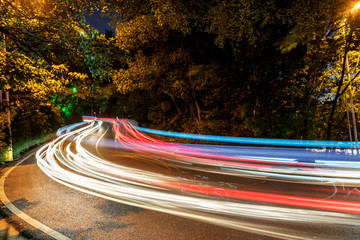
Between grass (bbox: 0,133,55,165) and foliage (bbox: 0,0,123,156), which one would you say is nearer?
foliage (bbox: 0,0,123,156)

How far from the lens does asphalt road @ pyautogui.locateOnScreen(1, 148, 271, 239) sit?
4214 millimetres

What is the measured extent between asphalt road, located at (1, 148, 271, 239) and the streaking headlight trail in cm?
35

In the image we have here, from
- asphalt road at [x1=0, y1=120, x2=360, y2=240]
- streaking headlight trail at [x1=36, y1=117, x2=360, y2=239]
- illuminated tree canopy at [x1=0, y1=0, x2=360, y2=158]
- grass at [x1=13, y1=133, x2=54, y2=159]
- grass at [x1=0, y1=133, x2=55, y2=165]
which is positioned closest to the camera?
asphalt road at [x1=0, y1=120, x2=360, y2=240]

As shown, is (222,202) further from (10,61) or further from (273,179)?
(10,61)

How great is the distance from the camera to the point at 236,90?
52.5 ft

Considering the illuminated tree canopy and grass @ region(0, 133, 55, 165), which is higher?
the illuminated tree canopy

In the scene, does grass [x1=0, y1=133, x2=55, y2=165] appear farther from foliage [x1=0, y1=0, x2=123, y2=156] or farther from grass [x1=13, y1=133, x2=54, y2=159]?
foliage [x1=0, y1=0, x2=123, y2=156]

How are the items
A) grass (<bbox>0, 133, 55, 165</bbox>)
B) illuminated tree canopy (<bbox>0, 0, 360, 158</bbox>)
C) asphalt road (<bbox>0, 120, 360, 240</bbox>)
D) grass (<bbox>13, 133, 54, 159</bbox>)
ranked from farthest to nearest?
grass (<bbox>13, 133, 54, 159</bbox>)
grass (<bbox>0, 133, 55, 165</bbox>)
illuminated tree canopy (<bbox>0, 0, 360, 158</bbox>)
asphalt road (<bbox>0, 120, 360, 240</bbox>)

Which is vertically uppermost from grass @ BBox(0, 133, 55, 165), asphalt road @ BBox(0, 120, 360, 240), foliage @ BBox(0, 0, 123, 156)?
foliage @ BBox(0, 0, 123, 156)

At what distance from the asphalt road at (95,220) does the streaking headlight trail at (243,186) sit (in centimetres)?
35

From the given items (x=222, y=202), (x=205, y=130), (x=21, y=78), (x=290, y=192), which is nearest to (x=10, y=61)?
→ (x=21, y=78)

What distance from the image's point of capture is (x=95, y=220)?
4844mm

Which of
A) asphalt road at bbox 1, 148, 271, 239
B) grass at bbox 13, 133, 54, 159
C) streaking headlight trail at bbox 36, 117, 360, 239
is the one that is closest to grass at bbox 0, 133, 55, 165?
grass at bbox 13, 133, 54, 159

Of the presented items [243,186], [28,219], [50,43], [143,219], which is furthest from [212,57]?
[28,219]
